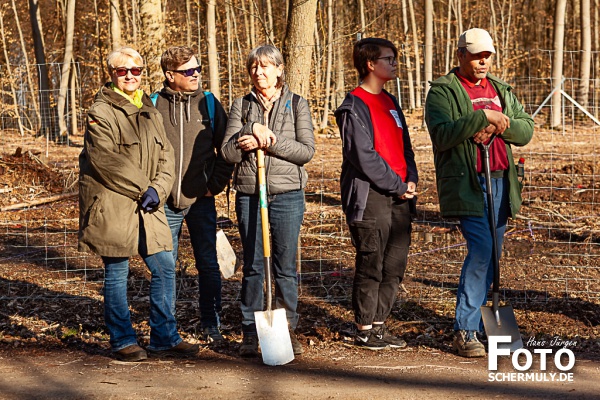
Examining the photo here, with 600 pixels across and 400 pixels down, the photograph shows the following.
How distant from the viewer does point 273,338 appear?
511cm

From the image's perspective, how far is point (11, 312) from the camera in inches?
263

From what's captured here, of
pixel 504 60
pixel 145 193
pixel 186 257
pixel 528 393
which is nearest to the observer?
pixel 528 393

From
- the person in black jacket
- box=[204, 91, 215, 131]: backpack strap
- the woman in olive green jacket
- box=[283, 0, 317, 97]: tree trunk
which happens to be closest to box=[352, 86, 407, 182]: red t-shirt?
the person in black jacket

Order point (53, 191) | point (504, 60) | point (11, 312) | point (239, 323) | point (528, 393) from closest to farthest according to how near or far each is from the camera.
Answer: point (528, 393)
point (239, 323)
point (11, 312)
point (53, 191)
point (504, 60)

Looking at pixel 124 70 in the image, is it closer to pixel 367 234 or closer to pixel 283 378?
pixel 367 234

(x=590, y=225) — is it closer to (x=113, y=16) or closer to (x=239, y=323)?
(x=239, y=323)

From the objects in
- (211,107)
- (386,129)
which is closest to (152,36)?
(211,107)

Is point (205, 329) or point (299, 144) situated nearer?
point (299, 144)

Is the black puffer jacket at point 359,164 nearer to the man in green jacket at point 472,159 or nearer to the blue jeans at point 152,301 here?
the man in green jacket at point 472,159

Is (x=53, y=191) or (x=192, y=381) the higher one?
(x=53, y=191)

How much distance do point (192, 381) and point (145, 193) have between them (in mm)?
1163

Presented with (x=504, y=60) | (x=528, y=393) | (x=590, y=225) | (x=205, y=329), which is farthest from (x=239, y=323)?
(x=504, y=60)

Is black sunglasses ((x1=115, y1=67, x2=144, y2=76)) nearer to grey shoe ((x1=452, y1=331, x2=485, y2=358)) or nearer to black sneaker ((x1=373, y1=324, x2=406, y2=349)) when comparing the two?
black sneaker ((x1=373, y1=324, x2=406, y2=349))

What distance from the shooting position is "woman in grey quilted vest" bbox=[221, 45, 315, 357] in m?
5.23
